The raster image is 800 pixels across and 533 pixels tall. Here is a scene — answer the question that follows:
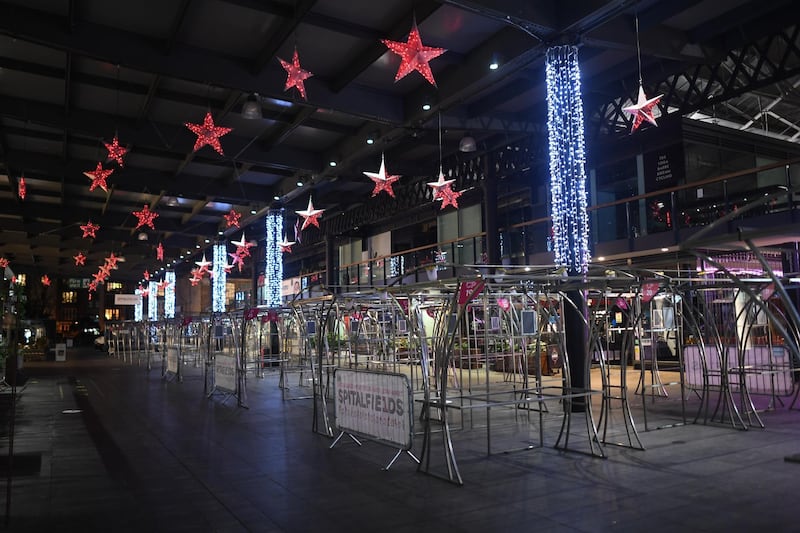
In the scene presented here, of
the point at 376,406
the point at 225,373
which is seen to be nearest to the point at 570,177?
the point at 376,406

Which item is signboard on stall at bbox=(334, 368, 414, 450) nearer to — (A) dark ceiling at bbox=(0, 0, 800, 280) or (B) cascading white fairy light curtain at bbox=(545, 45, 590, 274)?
(B) cascading white fairy light curtain at bbox=(545, 45, 590, 274)

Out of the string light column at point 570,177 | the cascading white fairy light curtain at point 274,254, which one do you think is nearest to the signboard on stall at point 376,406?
the string light column at point 570,177

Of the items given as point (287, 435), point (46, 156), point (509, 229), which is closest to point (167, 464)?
point (287, 435)

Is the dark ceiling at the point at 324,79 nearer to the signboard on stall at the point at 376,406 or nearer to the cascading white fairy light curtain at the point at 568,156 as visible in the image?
the cascading white fairy light curtain at the point at 568,156

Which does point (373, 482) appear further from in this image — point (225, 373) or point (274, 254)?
point (274, 254)

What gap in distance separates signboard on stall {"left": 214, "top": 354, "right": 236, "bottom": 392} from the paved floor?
2.44 metres

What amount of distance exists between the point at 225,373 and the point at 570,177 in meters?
8.07

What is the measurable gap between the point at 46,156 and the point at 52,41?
9.60m

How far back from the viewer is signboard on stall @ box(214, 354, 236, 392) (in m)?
12.6

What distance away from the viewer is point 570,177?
10.1m

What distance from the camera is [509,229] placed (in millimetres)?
18375

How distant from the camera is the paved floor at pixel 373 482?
16.2 ft

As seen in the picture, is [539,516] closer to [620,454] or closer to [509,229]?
[620,454]

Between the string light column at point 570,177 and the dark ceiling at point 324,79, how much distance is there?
0.53 metres
